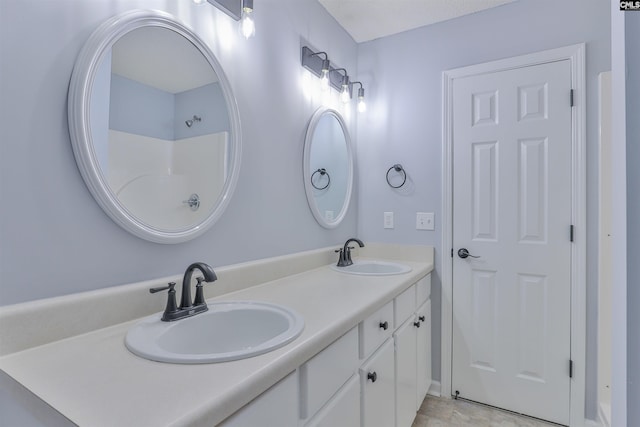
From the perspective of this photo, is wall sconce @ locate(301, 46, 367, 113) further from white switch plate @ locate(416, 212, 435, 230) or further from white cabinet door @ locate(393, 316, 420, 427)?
→ white cabinet door @ locate(393, 316, 420, 427)

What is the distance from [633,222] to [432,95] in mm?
1970

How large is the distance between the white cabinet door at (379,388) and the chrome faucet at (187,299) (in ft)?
2.01

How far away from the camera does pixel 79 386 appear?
0.62 meters

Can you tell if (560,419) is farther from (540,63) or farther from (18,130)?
(18,130)

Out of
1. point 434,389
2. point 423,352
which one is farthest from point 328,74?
point 434,389

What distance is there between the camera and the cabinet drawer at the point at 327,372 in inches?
33.0

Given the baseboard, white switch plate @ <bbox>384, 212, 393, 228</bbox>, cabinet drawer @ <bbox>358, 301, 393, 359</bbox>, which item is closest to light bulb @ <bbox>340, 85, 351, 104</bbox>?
white switch plate @ <bbox>384, 212, 393, 228</bbox>

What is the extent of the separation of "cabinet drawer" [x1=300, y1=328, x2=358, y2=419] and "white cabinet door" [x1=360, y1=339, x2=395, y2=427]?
0.12 m

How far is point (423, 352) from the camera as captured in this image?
6.19ft

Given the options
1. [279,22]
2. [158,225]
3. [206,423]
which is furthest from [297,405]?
[279,22]


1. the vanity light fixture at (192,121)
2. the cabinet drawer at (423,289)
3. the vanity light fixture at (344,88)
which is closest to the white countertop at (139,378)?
the vanity light fixture at (192,121)

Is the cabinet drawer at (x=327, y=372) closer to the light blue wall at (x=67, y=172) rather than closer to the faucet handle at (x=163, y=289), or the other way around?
the faucet handle at (x=163, y=289)

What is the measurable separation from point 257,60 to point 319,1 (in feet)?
2.64

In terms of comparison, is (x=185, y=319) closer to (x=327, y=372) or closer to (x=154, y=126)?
Result: (x=327, y=372)
